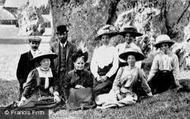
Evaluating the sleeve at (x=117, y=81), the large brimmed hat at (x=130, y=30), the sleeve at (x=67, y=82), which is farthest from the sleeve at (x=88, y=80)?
the large brimmed hat at (x=130, y=30)

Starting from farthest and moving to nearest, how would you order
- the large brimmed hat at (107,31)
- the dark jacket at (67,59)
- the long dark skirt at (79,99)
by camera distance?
the large brimmed hat at (107,31)
the dark jacket at (67,59)
the long dark skirt at (79,99)

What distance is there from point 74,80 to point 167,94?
1.50 meters

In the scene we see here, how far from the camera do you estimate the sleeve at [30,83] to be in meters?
5.83

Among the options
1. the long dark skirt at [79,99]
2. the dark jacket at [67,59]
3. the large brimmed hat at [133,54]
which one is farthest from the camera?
the dark jacket at [67,59]

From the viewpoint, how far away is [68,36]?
244 inches

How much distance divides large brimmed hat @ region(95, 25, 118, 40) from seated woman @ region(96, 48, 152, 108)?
417 millimetres

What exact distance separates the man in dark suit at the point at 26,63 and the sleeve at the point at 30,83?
4.1 inches

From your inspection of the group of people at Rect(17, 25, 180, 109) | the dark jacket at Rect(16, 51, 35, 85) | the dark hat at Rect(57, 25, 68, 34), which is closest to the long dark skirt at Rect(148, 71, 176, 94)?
the group of people at Rect(17, 25, 180, 109)

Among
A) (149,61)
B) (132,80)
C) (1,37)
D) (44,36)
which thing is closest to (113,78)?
(132,80)

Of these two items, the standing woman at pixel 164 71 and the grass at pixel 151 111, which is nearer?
the grass at pixel 151 111

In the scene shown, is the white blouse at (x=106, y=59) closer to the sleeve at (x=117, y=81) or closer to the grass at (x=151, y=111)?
the sleeve at (x=117, y=81)

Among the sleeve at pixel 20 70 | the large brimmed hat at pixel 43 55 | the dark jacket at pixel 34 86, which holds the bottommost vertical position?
the dark jacket at pixel 34 86

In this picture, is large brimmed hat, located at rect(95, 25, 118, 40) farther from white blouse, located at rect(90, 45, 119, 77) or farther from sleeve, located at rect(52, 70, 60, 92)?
sleeve, located at rect(52, 70, 60, 92)

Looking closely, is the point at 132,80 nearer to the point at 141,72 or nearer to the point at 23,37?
the point at 141,72
